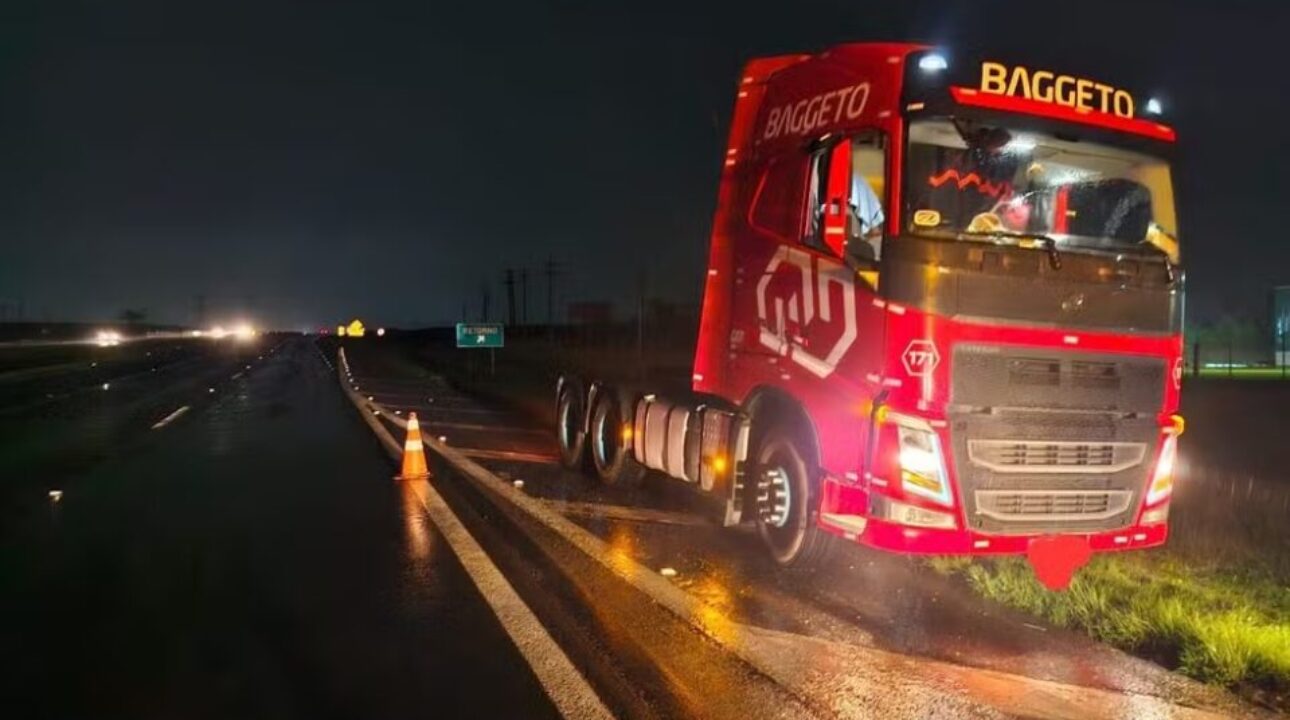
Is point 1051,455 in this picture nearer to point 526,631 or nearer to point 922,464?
point 922,464

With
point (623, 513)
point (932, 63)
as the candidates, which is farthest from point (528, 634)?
point (932, 63)

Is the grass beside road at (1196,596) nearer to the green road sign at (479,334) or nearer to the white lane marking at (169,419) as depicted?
the white lane marking at (169,419)

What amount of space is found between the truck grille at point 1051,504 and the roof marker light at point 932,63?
2.65 m

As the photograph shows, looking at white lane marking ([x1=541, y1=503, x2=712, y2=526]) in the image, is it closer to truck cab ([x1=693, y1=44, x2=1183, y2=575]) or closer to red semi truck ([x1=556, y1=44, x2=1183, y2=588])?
red semi truck ([x1=556, y1=44, x2=1183, y2=588])

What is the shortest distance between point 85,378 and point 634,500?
100 feet

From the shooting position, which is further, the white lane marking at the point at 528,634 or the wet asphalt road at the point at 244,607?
the wet asphalt road at the point at 244,607

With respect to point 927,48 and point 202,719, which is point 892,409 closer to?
→ point 927,48

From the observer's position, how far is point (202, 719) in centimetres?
476

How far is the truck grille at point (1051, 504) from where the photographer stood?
21.0 feet

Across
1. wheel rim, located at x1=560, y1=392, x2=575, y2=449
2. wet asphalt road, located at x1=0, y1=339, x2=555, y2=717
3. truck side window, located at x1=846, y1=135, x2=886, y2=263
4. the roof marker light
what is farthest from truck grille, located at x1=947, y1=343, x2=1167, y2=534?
wheel rim, located at x1=560, y1=392, x2=575, y2=449

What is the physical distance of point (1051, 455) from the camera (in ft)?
21.3

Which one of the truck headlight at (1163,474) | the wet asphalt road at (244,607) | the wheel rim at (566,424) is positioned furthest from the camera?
the wheel rim at (566,424)

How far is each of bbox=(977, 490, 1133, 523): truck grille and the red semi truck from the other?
1 cm

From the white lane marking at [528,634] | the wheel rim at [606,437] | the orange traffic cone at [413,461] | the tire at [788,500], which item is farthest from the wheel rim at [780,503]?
the orange traffic cone at [413,461]
